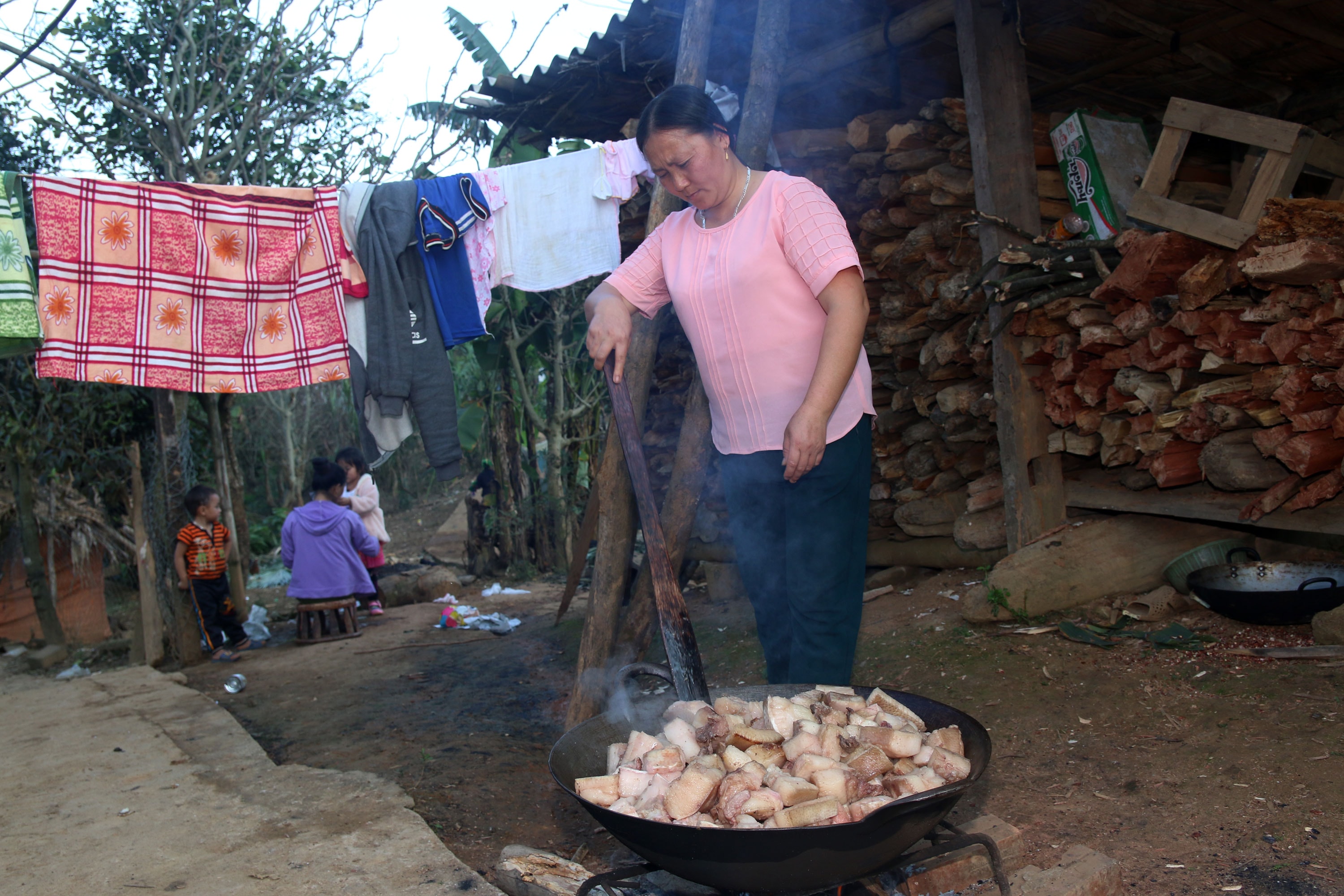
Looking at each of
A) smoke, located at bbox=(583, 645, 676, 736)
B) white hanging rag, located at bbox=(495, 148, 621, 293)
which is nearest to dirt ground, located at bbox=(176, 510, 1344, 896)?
smoke, located at bbox=(583, 645, 676, 736)

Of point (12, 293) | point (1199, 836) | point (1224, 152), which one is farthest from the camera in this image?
point (1224, 152)

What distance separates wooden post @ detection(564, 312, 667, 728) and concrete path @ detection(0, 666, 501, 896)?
782 millimetres

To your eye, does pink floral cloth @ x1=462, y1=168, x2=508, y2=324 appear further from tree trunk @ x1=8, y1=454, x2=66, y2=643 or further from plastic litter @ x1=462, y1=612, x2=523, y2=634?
tree trunk @ x1=8, y1=454, x2=66, y2=643

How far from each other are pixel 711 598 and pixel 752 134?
126 inches

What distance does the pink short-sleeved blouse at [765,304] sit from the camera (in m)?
2.36

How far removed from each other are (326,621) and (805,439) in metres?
5.43

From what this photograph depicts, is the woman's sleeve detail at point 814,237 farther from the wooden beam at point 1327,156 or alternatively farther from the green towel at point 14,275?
the green towel at point 14,275

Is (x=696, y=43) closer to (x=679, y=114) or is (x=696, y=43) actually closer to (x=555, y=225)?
(x=679, y=114)

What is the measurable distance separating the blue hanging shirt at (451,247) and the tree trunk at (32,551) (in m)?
4.85

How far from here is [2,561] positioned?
7.89 meters

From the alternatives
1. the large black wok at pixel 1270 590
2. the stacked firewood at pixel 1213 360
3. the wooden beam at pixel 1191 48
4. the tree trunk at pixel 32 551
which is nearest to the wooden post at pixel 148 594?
the tree trunk at pixel 32 551

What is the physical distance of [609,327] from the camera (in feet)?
8.70

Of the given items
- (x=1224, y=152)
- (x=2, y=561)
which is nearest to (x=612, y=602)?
(x=1224, y=152)

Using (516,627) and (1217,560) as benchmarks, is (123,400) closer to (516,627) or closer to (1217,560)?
(516,627)
